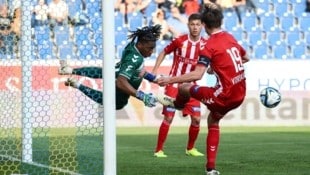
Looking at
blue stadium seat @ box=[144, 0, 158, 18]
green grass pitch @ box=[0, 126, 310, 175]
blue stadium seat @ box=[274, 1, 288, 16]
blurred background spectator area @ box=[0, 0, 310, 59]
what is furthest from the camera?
blue stadium seat @ box=[274, 1, 288, 16]

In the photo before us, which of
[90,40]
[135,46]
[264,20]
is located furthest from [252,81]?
[90,40]

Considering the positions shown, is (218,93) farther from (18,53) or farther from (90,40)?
(18,53)

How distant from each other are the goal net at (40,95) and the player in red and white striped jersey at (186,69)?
151 centimetres

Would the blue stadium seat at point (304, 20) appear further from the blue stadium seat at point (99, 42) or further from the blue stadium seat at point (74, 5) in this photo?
the blue stadium seat at point (99, 42)

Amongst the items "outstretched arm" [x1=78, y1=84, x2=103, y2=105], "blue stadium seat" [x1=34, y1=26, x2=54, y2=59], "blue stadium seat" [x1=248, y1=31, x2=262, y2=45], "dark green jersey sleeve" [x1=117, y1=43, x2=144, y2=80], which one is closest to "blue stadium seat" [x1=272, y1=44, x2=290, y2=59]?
"blue stadium seat" [x1=248, y1=31, x2=262, y2=45]

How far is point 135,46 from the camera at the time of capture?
9.12 metres

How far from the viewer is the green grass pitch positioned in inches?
325

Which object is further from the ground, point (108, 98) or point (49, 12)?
point (49, 12)

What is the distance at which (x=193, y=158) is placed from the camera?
33.2 ft

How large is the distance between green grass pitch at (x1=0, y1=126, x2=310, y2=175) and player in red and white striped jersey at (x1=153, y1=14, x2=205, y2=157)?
0.70 feet

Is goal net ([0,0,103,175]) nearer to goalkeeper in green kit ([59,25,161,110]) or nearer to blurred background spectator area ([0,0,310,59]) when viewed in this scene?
goalkeeper in green kit ([59,25,161,110])

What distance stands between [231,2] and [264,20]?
911 millimetres

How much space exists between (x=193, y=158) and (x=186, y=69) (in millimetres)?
1317

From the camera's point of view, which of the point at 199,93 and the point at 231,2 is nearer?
the point at 199,93
